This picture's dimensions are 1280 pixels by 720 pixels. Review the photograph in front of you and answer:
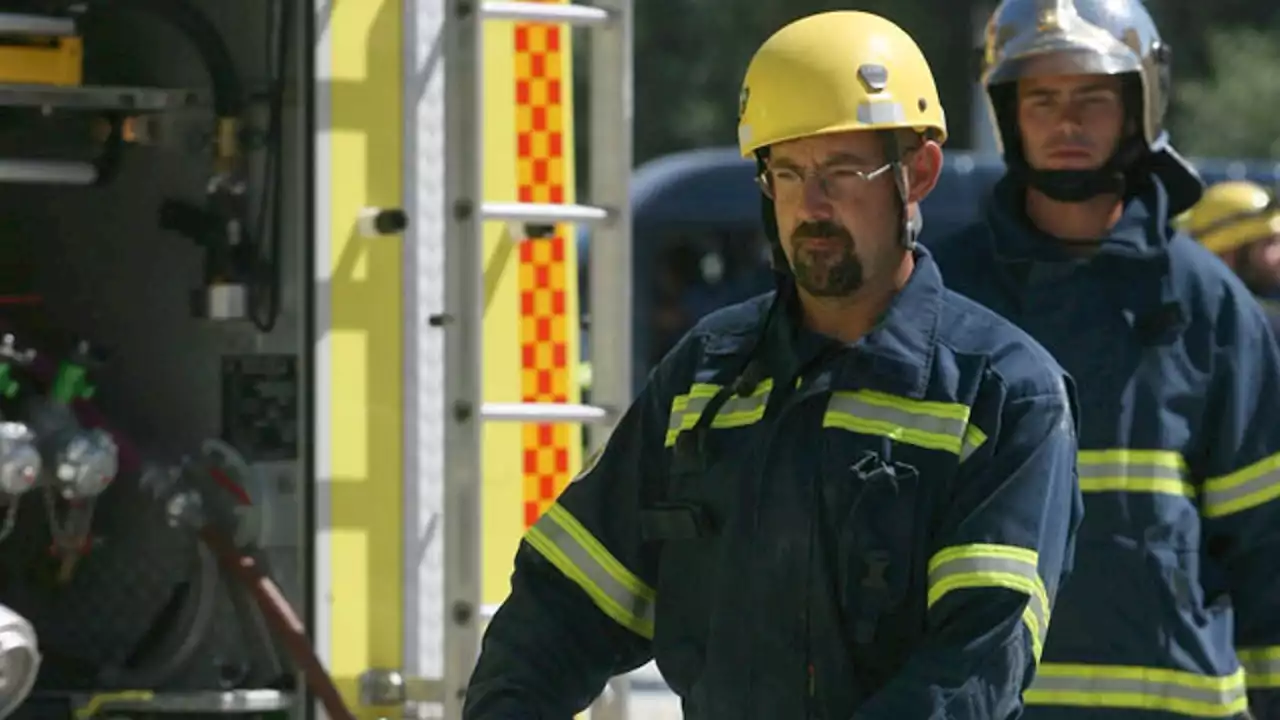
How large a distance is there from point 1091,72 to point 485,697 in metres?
1.76

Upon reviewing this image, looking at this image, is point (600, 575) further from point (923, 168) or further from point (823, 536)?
point (923, 168)

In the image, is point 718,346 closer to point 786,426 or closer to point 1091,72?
point 786,426

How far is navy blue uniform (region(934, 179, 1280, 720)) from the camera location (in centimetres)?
445

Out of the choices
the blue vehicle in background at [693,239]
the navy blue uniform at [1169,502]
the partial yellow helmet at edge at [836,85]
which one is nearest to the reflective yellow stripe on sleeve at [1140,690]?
the navy blue uniform at [1169,502]

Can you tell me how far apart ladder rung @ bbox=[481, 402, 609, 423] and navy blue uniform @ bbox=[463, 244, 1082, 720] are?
60.8 inches

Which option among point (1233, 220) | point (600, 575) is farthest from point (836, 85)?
point (1233, 220)

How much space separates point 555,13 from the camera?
17.4ft

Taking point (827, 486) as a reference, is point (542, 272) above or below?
above

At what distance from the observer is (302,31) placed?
5137mm

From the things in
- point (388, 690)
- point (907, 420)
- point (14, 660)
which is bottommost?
point (388, 690)

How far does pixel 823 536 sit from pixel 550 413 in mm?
1905

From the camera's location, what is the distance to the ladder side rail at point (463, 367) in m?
5.02

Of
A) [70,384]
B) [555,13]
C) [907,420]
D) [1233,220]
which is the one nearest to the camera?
[907,420]

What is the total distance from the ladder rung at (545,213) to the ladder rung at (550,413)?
0.35 meters
